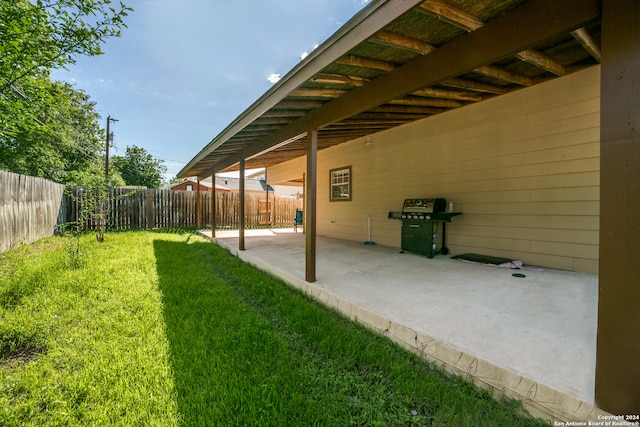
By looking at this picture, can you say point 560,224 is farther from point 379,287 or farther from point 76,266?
point 76,266

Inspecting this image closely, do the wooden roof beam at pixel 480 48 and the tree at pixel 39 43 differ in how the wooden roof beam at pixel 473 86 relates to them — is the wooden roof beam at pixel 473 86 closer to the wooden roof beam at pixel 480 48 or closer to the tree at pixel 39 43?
the wooden roof beam at pixel 480 48

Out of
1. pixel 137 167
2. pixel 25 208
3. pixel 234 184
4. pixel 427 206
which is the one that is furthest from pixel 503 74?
pixel 137 167

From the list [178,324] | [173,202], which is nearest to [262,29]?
[173,202]

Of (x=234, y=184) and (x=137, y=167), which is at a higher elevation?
(x=137, y=167)

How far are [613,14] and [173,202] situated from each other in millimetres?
12741

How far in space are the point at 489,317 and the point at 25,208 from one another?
29.4 feet

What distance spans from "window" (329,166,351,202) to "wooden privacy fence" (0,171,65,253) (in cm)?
659

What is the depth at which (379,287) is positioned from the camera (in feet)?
10.1

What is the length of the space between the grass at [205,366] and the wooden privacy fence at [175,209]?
7585 mm

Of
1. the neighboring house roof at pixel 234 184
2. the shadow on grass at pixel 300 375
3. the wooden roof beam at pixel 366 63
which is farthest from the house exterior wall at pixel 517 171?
the neighboring house roof at pixel 234 184

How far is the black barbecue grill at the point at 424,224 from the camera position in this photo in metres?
4.59

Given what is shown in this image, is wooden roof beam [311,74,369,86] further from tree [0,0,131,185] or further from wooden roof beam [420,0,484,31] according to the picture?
tree [0,0,131,185]

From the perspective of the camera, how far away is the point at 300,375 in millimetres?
1781

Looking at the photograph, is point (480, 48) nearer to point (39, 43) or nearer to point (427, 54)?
point (427, 54)
